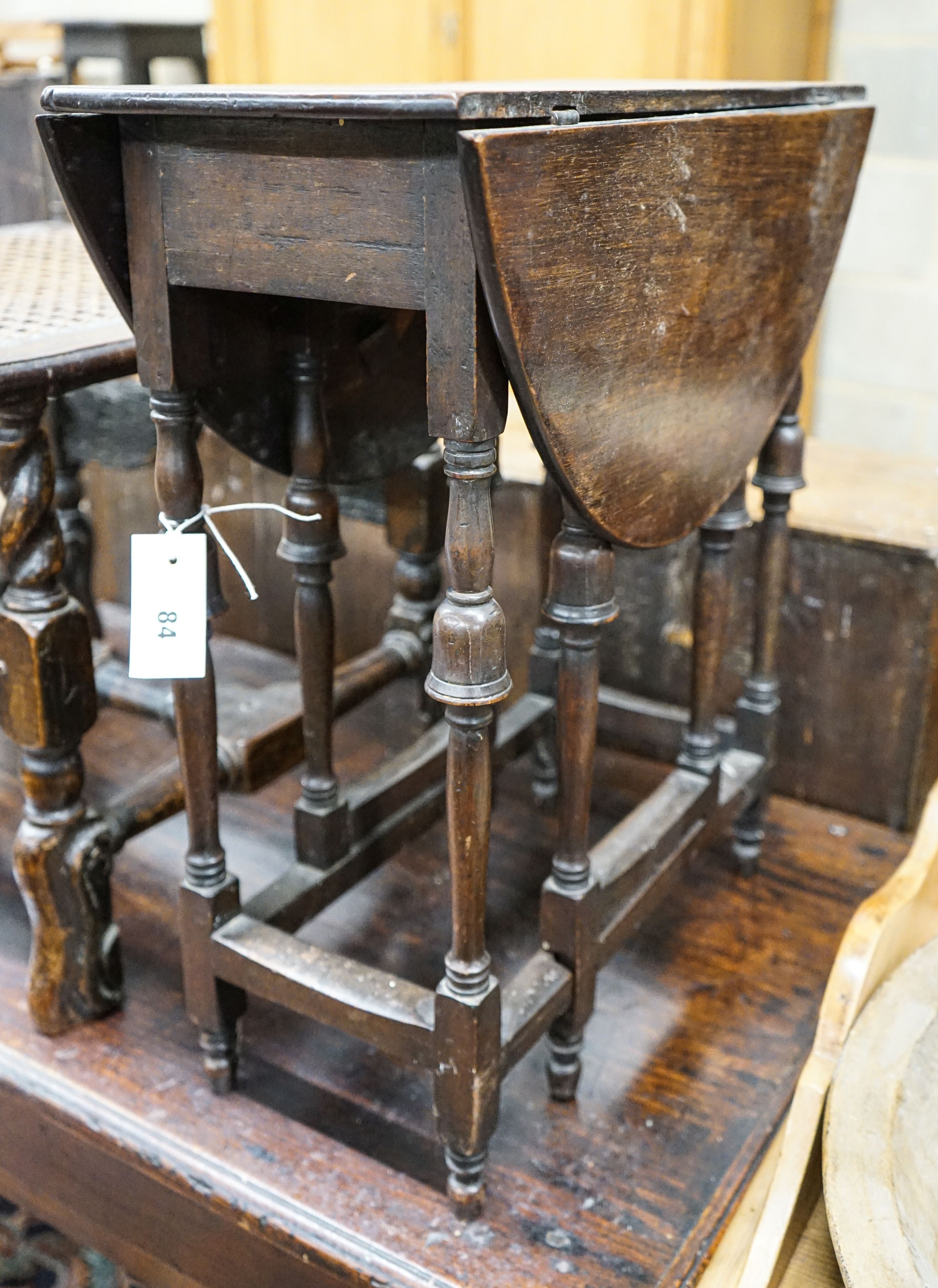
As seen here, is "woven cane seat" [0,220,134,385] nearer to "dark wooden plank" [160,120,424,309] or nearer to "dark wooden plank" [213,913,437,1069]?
"dark wooden plank" [160,120,424,309]

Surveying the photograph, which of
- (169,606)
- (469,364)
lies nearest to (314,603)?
(169,606)

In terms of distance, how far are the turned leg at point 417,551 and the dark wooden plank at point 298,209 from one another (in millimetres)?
611

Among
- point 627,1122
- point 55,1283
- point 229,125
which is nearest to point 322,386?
point 229,125

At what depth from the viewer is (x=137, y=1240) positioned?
3.92 ft

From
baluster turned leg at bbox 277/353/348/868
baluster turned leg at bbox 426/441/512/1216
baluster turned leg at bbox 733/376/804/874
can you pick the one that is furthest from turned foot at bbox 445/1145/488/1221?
baluster turned leg at bbox 733/376/804/874

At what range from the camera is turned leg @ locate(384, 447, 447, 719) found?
163 centimetres

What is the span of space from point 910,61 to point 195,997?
7.51 ft

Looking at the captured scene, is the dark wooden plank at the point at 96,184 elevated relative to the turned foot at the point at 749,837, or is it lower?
elevated

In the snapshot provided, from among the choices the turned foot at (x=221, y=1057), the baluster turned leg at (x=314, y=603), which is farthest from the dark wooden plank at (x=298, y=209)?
the turned foot at (x=221, y=1057)

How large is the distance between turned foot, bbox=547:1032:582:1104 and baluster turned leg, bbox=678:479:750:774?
1.24 ft

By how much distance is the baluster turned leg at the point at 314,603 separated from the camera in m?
Result: 1.24

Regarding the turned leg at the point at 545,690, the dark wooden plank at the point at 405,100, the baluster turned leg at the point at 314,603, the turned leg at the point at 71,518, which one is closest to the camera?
the dark wooden plank at the point at 405,100

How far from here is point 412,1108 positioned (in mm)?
1211

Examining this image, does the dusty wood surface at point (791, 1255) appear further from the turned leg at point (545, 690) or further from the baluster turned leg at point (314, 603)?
the turned leg at point (545, 690)
